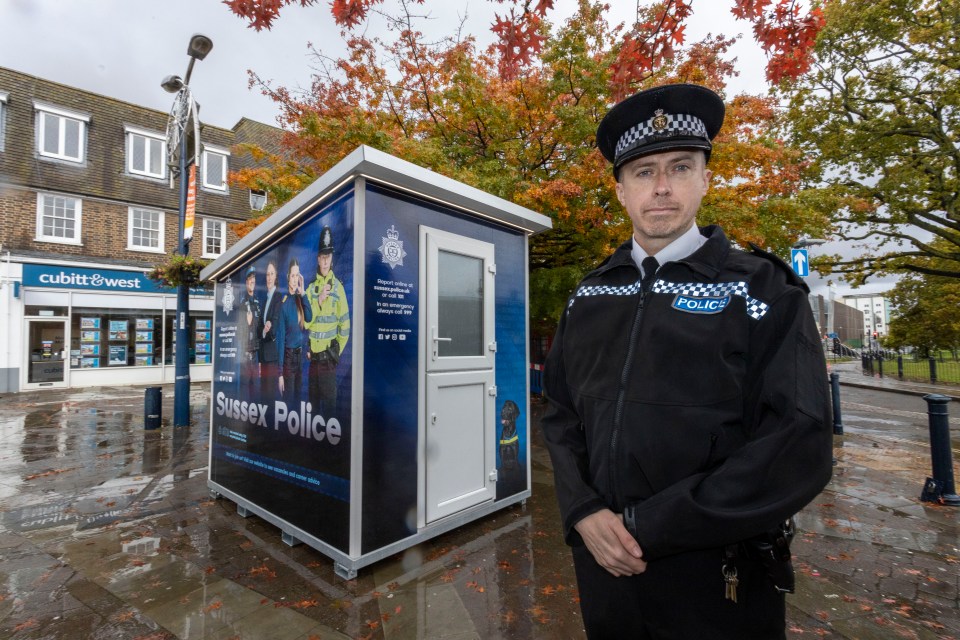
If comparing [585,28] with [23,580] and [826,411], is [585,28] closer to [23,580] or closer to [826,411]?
[826,411]

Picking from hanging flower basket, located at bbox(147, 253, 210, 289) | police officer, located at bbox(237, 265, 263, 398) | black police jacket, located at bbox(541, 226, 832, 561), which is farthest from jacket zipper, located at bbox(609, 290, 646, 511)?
hanging flower basket, located at bbox(147, 253, 210, 289)

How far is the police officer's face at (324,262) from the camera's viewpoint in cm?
375

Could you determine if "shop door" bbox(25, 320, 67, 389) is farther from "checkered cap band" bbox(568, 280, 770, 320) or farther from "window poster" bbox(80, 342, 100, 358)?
"checkered cap band" bbox(568, 280, 770, 320)

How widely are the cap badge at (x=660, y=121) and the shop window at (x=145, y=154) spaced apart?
70.8 feet

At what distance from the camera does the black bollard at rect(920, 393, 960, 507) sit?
5168 millimetres

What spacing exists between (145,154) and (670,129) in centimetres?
2268

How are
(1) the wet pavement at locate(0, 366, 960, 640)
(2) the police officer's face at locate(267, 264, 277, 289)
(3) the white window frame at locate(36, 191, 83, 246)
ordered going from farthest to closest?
(3) the white window frame at locate(36, 191, 83, 246) → (2) the police officer's face at locate(267, 264, 277, 289) → (1) the wet pavement at locate(0, 366, 960, 640)

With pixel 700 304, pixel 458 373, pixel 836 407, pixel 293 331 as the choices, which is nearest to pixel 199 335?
pixel 293 331

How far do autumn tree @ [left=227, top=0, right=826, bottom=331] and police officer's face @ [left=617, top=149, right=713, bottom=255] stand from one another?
5510mm

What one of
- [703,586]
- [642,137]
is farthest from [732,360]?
[642,137]

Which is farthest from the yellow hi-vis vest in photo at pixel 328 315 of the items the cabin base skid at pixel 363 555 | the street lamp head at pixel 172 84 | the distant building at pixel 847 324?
the distant building at pixel 847 324

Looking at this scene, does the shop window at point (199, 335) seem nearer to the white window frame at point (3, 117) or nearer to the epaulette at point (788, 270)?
the white window frame at point (3, 117)

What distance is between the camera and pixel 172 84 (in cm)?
903

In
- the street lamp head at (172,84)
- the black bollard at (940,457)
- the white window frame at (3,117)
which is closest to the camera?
the black bollard at (940,457)
